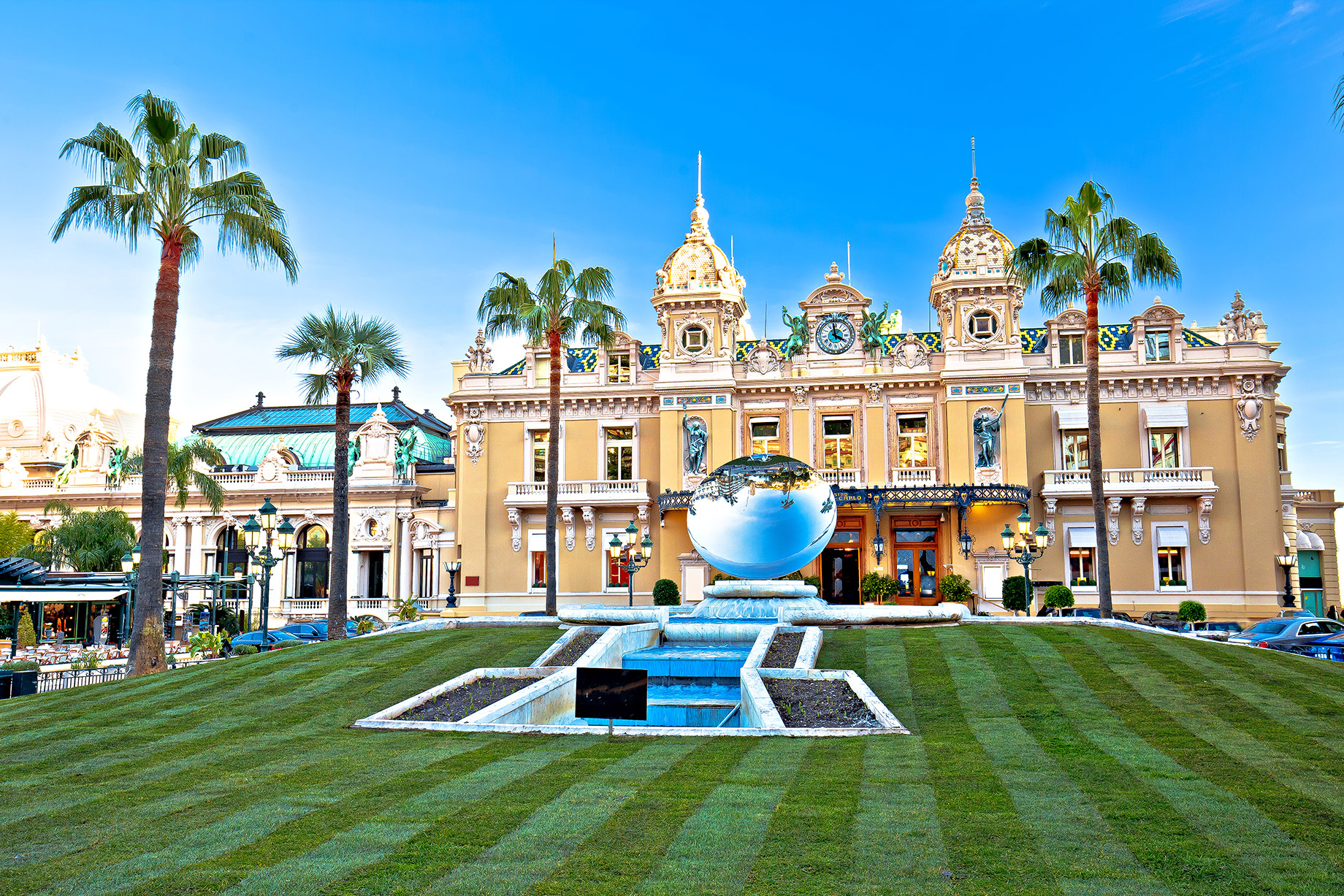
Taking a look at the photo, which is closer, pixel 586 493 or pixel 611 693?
pixel 611 693

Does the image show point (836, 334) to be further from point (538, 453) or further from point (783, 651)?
point (783, 651)

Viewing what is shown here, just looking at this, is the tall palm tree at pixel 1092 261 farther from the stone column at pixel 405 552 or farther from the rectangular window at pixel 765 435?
the stone column at pixel 405 552

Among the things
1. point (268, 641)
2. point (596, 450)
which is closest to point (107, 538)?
point (268, 641)

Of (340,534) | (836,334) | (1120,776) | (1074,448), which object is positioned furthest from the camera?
(836,334)

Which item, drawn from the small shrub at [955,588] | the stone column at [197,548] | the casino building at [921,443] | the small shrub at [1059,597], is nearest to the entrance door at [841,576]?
the casino building at [921,443]

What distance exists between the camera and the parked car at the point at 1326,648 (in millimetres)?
23734

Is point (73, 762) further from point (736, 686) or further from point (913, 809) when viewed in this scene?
point (736, 686)

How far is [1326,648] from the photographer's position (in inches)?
954

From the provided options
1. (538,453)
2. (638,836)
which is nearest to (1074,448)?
(538,453)

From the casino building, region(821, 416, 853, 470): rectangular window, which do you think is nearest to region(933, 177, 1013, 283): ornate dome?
the casino building

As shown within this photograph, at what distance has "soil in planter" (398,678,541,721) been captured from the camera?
1591 cm

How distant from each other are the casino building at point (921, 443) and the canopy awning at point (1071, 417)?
10cm

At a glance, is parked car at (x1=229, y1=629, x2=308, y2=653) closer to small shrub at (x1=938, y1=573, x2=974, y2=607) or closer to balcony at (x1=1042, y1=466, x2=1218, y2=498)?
small shrub at (x1=938, y1=573, x2=974, y2=607)

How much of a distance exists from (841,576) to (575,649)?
24.9m
